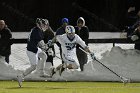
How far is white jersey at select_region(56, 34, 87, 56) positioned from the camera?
56.5ft

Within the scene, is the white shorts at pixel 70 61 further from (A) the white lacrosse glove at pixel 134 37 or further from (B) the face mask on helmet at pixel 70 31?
(A) the white lacrosse glove at pixel 134 37

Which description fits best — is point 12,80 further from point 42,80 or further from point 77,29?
point 77,29

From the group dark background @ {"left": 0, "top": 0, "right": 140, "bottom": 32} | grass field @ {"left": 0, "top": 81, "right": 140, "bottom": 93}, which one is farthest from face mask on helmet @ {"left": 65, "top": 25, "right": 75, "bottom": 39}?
dark background @ {"left": 0, "top": 0, "right": 140, "bottom": 32}

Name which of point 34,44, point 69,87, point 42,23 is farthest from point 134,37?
point 69,87

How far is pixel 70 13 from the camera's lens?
28172 mm

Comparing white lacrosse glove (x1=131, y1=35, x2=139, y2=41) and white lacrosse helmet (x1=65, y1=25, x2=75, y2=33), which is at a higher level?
white lacrosse helmet (x1=65, y1=25, x2=75, y2=33)

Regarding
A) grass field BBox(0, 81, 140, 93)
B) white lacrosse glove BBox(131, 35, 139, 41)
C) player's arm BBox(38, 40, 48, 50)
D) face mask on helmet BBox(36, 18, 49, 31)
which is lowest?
grass field BBox(0, 81, 140, 93)

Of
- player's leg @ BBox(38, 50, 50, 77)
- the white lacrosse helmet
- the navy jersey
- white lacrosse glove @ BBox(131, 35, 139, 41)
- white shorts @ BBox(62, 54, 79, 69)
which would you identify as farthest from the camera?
white lacrosse glove @ BBox(131, 35, 139, 41)

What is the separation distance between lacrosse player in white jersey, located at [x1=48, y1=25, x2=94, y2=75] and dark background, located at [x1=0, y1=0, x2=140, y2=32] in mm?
9865

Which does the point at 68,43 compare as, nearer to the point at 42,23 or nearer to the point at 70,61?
the point at 70,61

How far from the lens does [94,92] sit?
14602mm

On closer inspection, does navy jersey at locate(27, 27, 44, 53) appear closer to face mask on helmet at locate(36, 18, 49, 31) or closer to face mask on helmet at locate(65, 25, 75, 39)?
face mask on helmet at locate(36, 18, 49, 31)

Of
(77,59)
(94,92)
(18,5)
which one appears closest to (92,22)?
(18,5)

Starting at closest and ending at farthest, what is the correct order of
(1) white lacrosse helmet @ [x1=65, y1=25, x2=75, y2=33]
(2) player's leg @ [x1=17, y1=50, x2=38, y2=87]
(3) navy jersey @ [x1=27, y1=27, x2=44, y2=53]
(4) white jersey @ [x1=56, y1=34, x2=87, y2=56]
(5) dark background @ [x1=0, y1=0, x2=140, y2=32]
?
(2) player's leg @ [x1=17, y1=50, x2=38, y2=87]
(3) navy jersey @ [x1=27, y1=27, x2=44, y2=53]
(1) white lacrosse helmet @ [x1=65, y1=25, x2=75, y2=33]
(4) white jersey @ [x1=56, y1=34, x2=87, y2=56]
(5) dark background @ [x1=0, y1=0, x2=140, y2=32]
